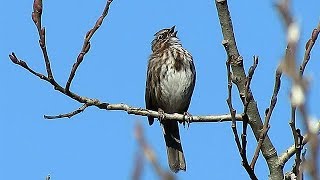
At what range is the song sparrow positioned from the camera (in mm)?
8391

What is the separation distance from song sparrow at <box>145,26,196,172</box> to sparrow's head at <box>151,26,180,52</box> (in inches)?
10.4

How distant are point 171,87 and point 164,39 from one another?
1.41 meters

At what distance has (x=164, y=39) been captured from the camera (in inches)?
376

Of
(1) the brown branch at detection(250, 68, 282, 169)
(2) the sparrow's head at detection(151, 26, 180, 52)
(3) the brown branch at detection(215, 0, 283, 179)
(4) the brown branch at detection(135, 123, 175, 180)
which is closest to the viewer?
(4) the brown branch at detection(135, 123, 175, 180)

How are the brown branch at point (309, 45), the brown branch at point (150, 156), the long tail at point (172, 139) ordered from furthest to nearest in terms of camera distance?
the long tail at point (172, 139) < the brown branch at point (309, 45) < the brown branch at point (150, 156)

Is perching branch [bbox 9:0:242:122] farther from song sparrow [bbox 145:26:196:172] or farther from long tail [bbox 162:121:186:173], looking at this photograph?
long tail [bbox 162:121:186:173]

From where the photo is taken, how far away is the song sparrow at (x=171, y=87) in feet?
27.5

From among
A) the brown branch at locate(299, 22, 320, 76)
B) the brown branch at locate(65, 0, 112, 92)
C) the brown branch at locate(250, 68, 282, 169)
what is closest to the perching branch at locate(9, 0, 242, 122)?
the brown branch at locate(65, 0, 112, 92)

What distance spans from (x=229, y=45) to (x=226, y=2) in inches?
10.2

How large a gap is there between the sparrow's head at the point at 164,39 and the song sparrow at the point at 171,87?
0.87 ft

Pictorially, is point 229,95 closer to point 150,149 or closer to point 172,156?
point 150,149

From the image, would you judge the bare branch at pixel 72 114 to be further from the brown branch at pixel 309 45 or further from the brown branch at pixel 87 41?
the brown branch at pixel 309 45

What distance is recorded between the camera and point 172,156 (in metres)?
8.53

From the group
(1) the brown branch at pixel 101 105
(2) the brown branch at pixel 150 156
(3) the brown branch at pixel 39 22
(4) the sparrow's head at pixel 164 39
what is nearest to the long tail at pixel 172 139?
(4) the sparrow's head at pixel 164 39
